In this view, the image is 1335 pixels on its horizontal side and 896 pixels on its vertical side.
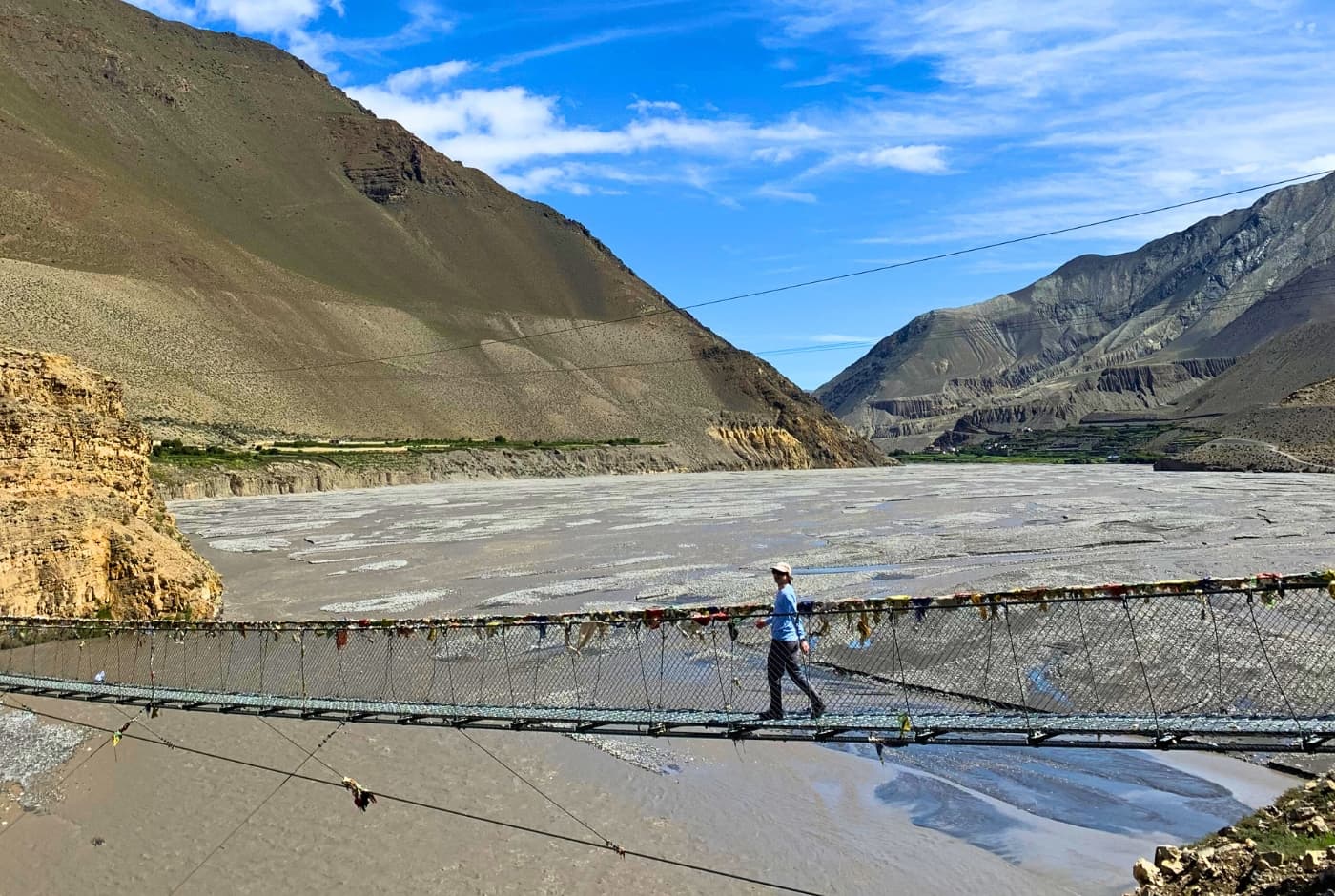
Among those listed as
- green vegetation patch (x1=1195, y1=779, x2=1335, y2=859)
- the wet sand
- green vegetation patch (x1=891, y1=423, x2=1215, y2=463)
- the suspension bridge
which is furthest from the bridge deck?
green vegetation patch (x1=891, y1=423, x2=1215, y2=463)

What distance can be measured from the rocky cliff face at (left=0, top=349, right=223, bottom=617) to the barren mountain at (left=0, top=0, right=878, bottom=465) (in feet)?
212

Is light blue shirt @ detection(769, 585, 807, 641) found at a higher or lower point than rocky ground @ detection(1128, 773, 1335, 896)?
higher

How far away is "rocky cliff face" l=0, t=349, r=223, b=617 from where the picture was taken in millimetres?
17594

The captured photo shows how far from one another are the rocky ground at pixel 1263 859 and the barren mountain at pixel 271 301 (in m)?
83.3

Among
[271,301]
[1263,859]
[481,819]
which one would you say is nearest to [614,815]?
[481,819]

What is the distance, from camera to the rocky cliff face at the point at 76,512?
17594 mm

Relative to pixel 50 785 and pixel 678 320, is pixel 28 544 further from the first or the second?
pixel 678 320

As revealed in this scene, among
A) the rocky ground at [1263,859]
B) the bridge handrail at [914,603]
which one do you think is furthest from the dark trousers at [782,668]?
the rocky ground at [1263,859]

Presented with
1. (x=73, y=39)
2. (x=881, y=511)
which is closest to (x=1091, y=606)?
(x=881, y=511)

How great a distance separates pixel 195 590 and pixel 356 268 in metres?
156

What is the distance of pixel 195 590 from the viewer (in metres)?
20.2

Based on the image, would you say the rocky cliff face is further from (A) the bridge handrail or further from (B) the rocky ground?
(B) the rocky ground

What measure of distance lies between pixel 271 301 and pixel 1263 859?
133702 mm

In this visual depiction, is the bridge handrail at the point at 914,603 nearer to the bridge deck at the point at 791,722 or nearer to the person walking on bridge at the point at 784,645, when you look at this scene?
the person walking on bridge at the point at 784,645
